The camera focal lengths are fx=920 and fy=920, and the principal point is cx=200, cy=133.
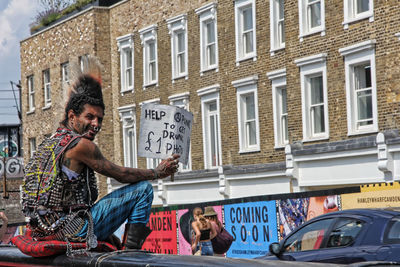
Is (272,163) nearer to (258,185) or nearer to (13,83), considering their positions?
(258,185)

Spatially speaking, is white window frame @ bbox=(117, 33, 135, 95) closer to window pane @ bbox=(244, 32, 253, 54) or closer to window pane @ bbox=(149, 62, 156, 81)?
window pane @ bbox=(149, 62, 156, 81)

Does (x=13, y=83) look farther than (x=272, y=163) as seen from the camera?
Yes

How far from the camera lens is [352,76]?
25.7 m

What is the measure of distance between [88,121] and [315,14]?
862 inches

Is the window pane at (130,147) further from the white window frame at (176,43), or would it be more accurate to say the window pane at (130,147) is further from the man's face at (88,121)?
the man's face at (88,121)

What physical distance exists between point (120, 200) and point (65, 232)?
41 centimetres

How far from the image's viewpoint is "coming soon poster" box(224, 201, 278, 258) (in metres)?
20.2

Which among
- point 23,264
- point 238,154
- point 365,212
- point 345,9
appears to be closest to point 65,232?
point 23,264

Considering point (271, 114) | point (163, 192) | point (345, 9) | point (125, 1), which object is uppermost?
point (125, 1)

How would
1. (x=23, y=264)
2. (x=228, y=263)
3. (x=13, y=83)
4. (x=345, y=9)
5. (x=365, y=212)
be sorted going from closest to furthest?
(x=228, y=263) < (x=23, y=264) < (x=365, y=212) < (x=345, y=9) < (x=13, y=83)

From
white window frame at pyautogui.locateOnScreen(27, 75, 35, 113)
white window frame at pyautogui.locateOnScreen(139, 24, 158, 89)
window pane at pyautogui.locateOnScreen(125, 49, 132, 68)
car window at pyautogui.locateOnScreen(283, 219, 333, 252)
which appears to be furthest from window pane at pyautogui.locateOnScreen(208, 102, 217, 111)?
car window at pyautogui.locateOnScreen(283, 219, 333, 252)

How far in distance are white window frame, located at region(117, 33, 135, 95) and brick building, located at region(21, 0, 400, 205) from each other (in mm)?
43

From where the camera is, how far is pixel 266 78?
30.0m

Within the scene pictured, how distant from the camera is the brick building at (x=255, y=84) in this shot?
25016 mm
